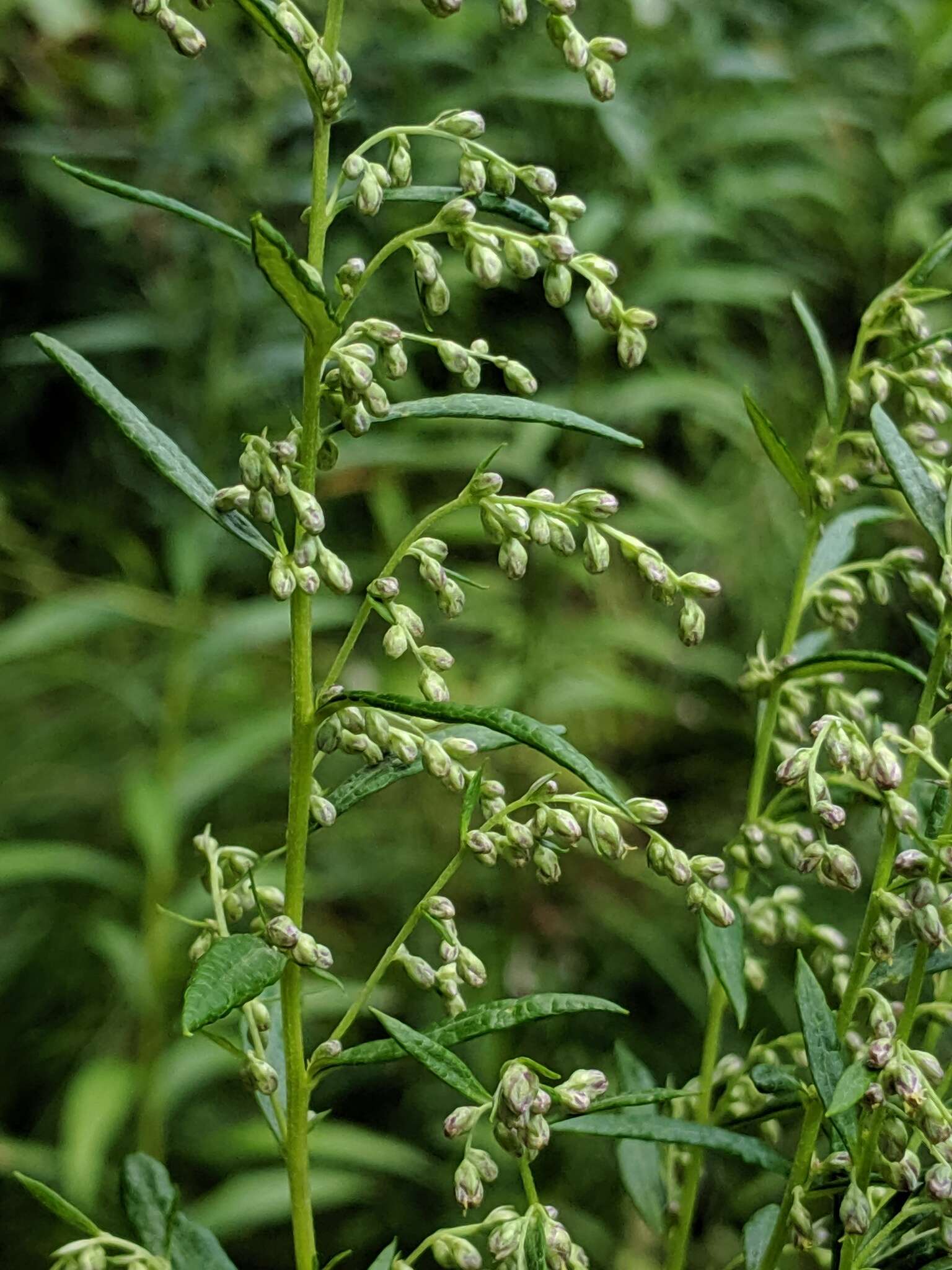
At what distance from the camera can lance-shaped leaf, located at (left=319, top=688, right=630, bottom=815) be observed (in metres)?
0.56

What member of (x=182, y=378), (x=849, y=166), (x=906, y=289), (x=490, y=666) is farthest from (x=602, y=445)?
(x=906, y=289)

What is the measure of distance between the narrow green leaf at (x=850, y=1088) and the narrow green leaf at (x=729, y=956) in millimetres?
128

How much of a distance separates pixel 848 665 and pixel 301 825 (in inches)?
11.8

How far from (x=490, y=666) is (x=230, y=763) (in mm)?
763

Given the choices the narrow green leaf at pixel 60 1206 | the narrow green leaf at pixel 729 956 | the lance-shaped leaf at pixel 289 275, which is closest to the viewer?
the lance-shaped leaf at pixel 289 275

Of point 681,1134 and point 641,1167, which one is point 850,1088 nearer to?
point 681,1134

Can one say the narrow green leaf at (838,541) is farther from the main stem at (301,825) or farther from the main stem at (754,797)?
the main stem at (301,825)

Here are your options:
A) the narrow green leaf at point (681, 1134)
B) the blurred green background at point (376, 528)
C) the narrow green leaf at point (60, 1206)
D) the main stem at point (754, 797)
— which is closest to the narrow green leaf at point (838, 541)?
the main stem at point (754, 797)

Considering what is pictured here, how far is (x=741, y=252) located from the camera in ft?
9.09

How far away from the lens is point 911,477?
68cm

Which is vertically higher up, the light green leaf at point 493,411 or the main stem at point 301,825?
the light green leaf at point 493,411

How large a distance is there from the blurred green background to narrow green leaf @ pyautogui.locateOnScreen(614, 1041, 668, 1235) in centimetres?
86

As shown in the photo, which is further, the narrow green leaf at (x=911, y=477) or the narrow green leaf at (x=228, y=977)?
the narrow green leaf at (x=911, y=477)

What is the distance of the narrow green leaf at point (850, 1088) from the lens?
23.0 inches
